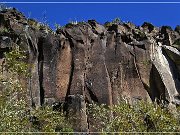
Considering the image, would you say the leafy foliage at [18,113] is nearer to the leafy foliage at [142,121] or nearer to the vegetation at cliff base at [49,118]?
the vegetation at cliff base at [49,118]

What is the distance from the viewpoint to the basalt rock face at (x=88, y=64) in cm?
4784

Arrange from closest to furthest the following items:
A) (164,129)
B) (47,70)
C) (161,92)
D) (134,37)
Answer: (164,129) < (47,70) < (161,92) < (134,37)

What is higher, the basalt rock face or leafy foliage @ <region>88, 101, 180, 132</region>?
the basalt rock face

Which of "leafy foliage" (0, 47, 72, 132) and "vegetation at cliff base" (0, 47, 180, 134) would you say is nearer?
"leafy foliage" (0, 47, 72, 132)

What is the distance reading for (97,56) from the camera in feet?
170

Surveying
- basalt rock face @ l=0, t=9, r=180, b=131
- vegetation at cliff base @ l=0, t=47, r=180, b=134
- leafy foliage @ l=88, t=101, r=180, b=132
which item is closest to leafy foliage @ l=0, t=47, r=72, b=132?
vegetation at cliff base @ l=0, t=47, r=180, b=134

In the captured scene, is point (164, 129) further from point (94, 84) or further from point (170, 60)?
point (170, 60)

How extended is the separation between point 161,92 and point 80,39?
10477mm

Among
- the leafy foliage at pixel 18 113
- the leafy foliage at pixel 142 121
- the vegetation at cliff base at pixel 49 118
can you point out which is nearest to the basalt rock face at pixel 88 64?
the leafy foliage at pixel 18 113

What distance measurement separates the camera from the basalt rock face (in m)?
47.8

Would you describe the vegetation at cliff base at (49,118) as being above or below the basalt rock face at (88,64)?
below

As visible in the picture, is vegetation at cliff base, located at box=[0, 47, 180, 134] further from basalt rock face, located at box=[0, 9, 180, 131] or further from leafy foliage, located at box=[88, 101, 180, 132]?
basalt rock face, located at box=[0, 9, 180, 131]

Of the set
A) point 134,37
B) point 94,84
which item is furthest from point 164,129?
point 134,37

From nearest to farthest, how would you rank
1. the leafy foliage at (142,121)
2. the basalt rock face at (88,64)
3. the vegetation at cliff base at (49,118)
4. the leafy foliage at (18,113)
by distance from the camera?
the leafy foliage at (18,113) → the vegetation at cliff base at (49,118) → the leafy foliage at (142,121) → the basalt rock face at (88,64)
